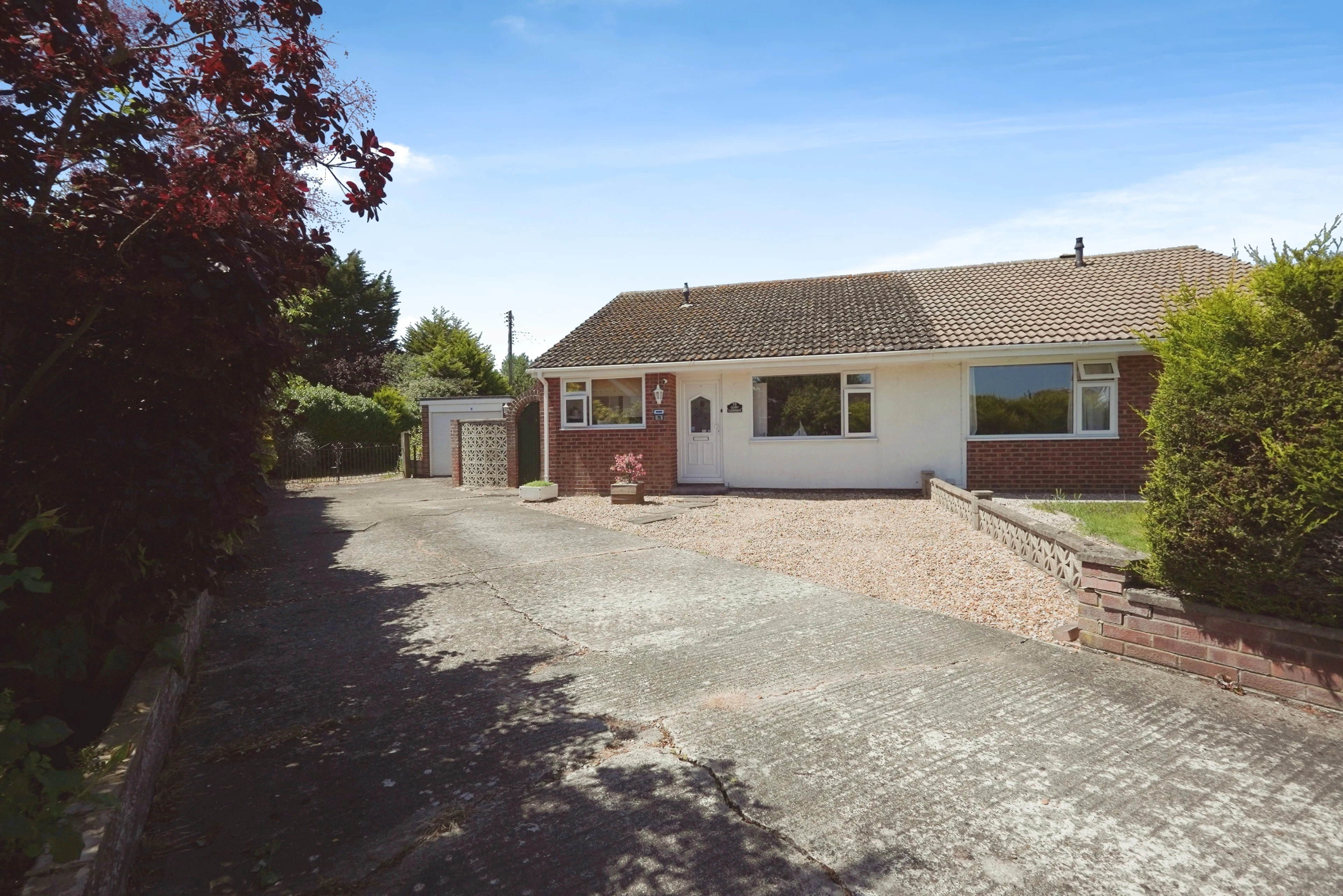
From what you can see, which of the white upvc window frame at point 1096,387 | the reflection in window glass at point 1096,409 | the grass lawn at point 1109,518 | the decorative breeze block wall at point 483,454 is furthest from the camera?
the decorative breeze block wall at point 483,454

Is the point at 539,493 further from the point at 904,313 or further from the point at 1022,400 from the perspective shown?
the point at 1022,400

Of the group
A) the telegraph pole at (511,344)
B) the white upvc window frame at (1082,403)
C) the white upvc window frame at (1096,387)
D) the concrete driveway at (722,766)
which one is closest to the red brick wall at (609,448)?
the white upvc window frame at (1082,403)

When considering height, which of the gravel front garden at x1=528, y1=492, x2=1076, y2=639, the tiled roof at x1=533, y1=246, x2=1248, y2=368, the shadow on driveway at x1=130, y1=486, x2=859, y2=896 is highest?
Result: the tiled roof at x1=533, y1=246, x2=1248, y2=368

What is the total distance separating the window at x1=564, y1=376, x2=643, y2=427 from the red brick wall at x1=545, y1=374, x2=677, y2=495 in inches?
7.7

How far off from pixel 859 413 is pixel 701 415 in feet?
11.0

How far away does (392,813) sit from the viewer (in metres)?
2.98

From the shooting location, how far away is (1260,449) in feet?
12.4

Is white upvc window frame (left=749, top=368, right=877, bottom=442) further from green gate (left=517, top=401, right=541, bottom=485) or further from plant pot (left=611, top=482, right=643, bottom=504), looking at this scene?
green gate (left=517, top=401, right=541, bottom=485)

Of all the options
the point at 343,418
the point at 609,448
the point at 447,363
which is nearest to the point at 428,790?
the point at 609,448

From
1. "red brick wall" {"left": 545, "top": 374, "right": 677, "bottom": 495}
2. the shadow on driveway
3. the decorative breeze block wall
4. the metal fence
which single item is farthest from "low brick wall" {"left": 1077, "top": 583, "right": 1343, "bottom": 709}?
the metal fence

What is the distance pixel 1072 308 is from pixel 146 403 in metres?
15.1

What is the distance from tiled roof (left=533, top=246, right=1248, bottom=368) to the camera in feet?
45.2

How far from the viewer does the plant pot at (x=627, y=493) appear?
13.6 m

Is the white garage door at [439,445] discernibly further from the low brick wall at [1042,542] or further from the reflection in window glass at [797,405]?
the low brick wall at [1042,542]
